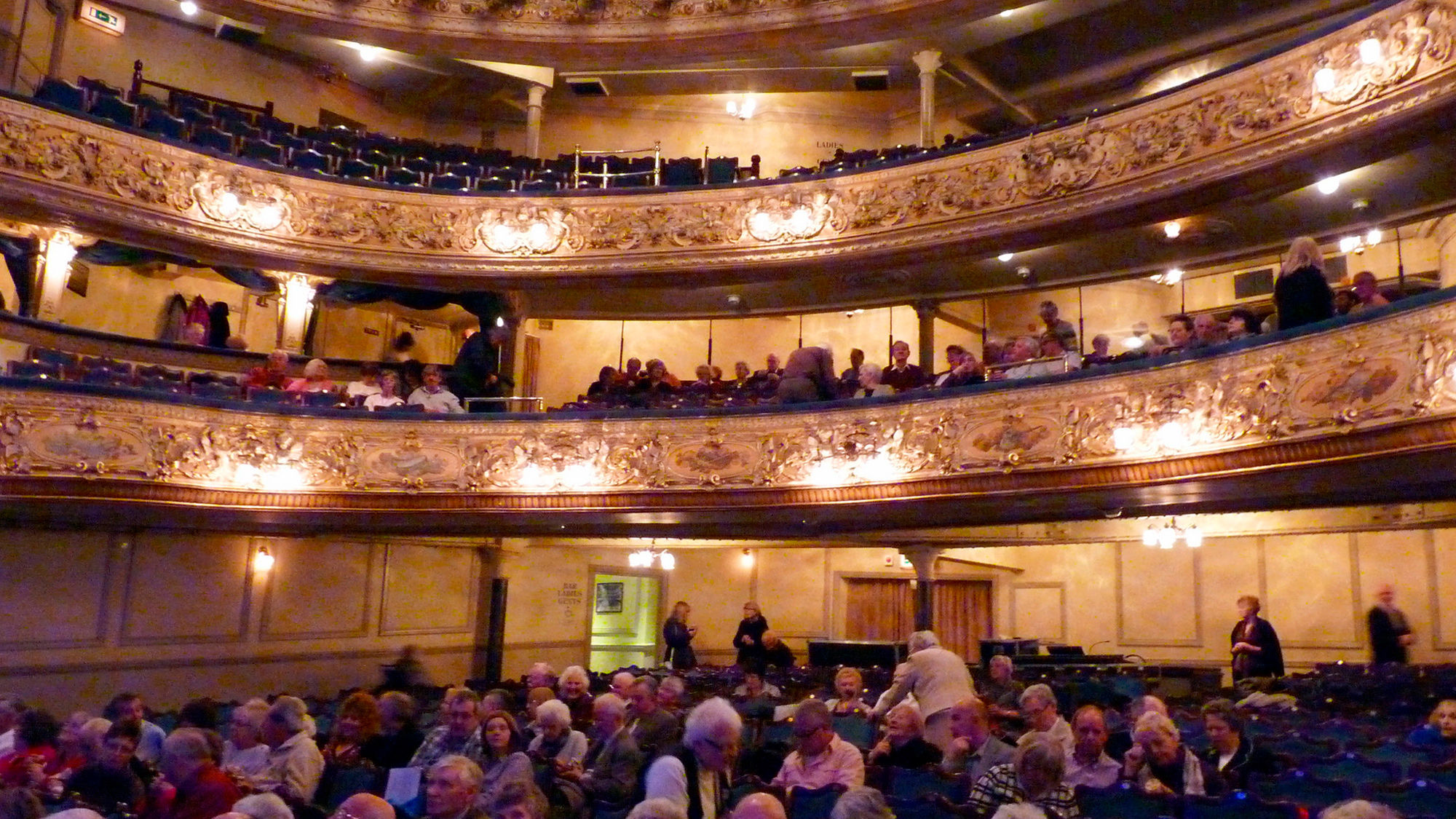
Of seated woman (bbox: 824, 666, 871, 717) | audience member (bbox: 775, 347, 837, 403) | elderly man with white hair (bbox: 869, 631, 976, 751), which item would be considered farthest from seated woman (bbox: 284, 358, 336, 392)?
elderly man with white hair (bbox: 869, 631, 976, 751)

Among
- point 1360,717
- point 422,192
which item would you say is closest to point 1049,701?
point 1360,717

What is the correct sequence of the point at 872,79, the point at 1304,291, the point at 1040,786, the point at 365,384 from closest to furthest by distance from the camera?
the point at 1040,786
the point at 1304,291
the point at 365,384
the point at 872,79

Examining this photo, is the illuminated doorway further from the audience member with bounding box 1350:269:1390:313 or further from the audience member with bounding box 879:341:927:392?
the audience member with bounding box 1350:269:1390:313

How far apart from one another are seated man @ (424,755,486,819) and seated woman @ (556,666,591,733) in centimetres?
314

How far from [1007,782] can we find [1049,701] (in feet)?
4.06

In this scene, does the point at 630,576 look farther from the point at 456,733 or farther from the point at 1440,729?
the point at 1440,729

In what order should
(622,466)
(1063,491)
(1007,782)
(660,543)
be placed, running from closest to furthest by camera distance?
(1007,782) < (1063,491) < (622,466) < (660,543)

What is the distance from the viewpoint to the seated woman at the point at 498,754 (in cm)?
511

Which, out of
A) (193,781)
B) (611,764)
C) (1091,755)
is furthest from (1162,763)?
(193,781)

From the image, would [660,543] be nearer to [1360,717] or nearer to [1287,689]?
[1287,689]

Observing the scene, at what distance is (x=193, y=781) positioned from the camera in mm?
4652

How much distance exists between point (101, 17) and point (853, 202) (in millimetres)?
10872

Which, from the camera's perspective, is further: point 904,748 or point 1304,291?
point 1304,291

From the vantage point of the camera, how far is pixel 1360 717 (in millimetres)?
8234
